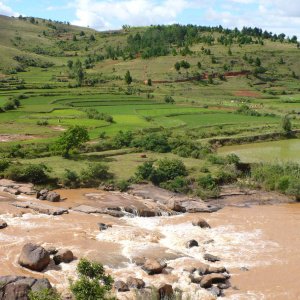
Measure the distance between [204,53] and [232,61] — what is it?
9.90m

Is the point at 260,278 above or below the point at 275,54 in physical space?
below

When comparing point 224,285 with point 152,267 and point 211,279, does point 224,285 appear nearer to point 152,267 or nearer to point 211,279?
point 211,279

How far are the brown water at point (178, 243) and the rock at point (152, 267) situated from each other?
0.33 m

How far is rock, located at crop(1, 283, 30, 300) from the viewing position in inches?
804

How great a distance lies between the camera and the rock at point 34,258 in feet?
80.5

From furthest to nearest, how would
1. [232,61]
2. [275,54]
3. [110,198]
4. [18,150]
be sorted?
[275,54] < [232,61] < [18,150] < [110,198]

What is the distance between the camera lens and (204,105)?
89.4m

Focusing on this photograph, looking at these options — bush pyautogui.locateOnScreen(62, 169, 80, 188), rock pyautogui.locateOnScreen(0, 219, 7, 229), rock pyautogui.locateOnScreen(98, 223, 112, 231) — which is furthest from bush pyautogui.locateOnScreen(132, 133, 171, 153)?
rock pyautogui.locateOnScreen(0, 219, 7, 229)

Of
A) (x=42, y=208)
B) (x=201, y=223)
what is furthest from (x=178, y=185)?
(x=42, y=208)

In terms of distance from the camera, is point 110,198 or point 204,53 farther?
point 204,53

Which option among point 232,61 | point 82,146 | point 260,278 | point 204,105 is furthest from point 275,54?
point 260,278

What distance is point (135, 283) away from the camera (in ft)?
76.4

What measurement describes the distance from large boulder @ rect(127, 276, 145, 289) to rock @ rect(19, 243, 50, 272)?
4.79 metres

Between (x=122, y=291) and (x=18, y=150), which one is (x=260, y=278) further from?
(x=18, y=150)
